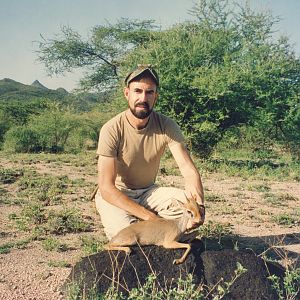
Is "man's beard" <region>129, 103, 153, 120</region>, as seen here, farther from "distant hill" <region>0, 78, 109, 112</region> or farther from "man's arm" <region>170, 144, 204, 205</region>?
"distant hill" <region>0, 78, 109, 112</region>

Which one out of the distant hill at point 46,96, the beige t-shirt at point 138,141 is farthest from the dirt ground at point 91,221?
the distant hill at point 46,96

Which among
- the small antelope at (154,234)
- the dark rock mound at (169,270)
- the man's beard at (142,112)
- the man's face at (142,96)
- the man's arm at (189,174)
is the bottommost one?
the dark rock mound at (169,270)

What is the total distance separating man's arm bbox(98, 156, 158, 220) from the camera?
15.7 feet

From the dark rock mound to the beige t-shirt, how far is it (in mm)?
1272

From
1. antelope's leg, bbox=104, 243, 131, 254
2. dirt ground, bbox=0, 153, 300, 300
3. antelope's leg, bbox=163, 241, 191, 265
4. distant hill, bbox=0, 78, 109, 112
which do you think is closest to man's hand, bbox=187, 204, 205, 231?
antelope's leg, bbox=163, 241, 191, 265

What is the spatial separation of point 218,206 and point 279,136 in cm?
882

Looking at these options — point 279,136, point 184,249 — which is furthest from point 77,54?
point 184,249

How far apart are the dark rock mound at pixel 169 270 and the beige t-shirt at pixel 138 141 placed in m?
1.27

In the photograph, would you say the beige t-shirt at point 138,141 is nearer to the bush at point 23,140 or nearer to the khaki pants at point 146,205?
the khaki pants at point 146,205

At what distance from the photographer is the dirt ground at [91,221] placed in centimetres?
491

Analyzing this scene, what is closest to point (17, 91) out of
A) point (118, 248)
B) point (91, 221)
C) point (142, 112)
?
point (91, 221)

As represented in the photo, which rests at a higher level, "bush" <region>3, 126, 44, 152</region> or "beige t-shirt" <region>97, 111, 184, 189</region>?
"beige t-shirt" <region>97, 111, 184, 189</region>

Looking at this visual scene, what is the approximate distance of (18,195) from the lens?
9.13 metres

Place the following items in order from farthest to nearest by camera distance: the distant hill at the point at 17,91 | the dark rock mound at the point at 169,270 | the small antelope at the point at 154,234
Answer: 1. the distant hill at the point at 17,91
2. the small antelope at the point at 154,234
3. the dark rock mound at the point at 169,270
